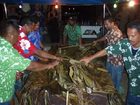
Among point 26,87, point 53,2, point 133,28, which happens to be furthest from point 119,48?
point 53,2

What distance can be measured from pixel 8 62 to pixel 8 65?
46 mm

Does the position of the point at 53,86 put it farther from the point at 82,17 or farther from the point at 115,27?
the point at 82,17

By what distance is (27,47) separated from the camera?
6180mm

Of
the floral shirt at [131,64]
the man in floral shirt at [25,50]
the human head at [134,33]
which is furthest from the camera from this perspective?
the man in floral shirt at [25,50]

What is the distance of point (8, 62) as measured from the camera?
3.90 m

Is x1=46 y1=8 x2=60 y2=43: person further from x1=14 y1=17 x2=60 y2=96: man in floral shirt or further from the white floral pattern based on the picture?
the white floral pattern

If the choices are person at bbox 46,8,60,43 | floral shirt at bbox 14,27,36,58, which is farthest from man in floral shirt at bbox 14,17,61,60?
person at bbox 46,8,60,43

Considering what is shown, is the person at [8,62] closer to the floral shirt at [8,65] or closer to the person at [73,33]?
the floral shirt at [8,65]

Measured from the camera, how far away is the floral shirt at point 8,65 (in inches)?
153

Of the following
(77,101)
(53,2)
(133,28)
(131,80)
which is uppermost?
(53,2)

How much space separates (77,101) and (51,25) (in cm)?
1397

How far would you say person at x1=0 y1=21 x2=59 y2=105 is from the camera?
3.90 m

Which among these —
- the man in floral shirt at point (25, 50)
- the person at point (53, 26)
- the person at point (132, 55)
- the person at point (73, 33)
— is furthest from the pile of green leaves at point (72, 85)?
the person at point (53, 26)

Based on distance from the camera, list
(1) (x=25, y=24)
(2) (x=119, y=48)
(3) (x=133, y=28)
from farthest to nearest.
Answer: (1) (x=25, y=24)
(2) (x=119, y=48)
(3) (x=133, y=28)
